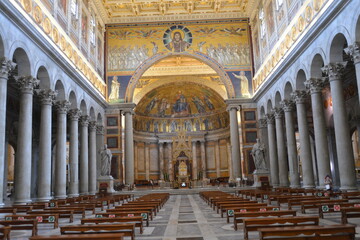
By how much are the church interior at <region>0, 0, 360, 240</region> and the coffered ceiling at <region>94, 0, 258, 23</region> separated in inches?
5.8

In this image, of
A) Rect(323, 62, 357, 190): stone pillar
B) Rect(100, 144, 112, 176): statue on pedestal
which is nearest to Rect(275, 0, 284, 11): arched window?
Rect(323, 62, 357, 190): stone pillar

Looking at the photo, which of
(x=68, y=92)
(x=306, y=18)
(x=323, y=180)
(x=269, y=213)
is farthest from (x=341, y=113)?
(x=68, y=92)

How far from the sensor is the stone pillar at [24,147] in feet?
64.4

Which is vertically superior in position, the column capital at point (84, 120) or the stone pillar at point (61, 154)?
the column capital at point (84, 120)

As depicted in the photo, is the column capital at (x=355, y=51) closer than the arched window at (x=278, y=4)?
Yes

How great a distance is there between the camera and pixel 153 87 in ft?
161

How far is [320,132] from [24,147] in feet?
58.9

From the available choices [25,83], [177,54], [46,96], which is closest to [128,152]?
[177,54]

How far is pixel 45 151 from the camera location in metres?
23.5

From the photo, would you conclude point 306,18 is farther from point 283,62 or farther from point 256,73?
point 256,73

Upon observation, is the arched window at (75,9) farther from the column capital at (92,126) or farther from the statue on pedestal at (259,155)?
the statue on pedestal at (259,155)

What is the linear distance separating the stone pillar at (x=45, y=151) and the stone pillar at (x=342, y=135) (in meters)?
17.3

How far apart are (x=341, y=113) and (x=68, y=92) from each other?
63.7 ft

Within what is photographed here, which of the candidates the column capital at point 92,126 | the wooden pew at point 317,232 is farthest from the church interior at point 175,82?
the column capital at point 92,126
